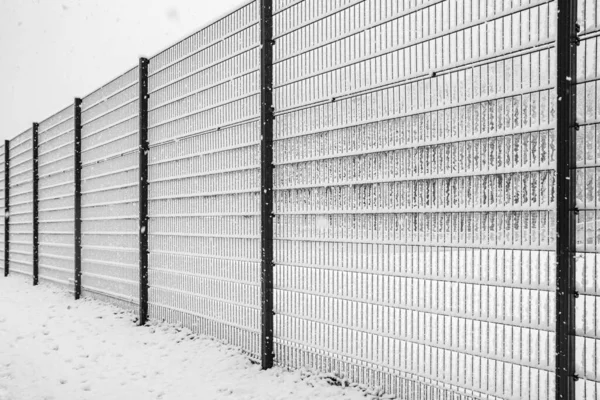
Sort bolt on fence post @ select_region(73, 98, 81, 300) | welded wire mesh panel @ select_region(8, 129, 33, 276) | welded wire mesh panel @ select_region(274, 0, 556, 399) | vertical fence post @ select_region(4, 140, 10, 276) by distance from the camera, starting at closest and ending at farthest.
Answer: welded wire mesh panel @ select_region(274, 0, 556, 399) → bolt on fence post @ select_region(73, 98, 81, 300) → welded wire mesh panel @ select_region(8, 129, 33, 276) → vertical fence post @ select_region(4, 140, 10, 276)

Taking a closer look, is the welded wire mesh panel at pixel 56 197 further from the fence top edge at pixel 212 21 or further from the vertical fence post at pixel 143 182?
the fence top edge at pixel 212 21

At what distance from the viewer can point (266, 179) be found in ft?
16.7

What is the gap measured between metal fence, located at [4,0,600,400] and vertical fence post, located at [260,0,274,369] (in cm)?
2

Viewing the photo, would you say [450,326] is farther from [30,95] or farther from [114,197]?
[30,95]

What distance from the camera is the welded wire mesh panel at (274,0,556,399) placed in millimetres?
3236

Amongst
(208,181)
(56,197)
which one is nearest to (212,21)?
(208,181)

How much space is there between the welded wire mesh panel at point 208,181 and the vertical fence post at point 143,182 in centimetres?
11

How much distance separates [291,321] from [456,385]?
1.76 metres

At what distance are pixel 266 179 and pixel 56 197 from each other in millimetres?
7487

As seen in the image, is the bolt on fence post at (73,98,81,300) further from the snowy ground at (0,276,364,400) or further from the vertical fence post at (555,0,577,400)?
the vertical fence post at (555,0,577,400)

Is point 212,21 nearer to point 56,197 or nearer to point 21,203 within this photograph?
point 56,197

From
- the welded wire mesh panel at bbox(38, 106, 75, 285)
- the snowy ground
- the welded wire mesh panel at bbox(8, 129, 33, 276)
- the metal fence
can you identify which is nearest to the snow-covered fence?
the welded wire mesh panel at bbox(8, 129, 33, 276)

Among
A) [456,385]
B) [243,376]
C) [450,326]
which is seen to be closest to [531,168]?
[450,326]

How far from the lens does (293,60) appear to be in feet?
16.2
